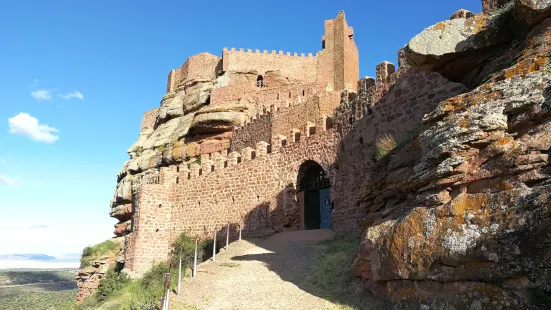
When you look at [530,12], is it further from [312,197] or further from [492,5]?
[312,197]

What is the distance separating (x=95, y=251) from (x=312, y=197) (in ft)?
41.7

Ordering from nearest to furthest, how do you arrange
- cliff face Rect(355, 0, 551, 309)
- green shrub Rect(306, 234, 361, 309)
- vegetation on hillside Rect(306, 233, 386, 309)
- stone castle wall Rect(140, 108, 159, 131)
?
cliff face Rect(355, 0, 551, 309) < vegetation on hillside Rect(306, 233, 386, 309) < green shrub Rect(306, 234, 361, 309) < stone castle wall Rect(140, 108, 159, 131)

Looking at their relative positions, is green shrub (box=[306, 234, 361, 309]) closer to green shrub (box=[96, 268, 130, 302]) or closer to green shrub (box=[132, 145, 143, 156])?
green shrub (box=[96, 268, 130, 302])

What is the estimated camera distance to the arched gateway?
17.7 meters

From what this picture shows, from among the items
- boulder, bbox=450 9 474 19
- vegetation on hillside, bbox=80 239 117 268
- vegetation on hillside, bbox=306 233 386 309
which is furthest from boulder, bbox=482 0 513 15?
vegetation on hillside, bbox=80 239 117 268

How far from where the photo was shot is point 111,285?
20734mm

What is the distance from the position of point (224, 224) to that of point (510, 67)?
1501cm

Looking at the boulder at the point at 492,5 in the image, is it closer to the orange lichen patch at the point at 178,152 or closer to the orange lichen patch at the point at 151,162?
the orange lichen patch at the point at 178,152

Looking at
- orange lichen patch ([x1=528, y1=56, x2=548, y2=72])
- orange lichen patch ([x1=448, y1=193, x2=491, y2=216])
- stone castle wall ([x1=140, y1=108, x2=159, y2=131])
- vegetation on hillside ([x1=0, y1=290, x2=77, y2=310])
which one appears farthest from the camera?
vegetation on hillside ([x1=0, y1=290, x2=77, y2=310])

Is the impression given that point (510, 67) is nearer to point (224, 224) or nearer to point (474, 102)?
point (474, 102)

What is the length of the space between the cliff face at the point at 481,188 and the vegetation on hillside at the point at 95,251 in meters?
19.1

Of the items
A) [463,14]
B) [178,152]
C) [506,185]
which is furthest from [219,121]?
[506,185]

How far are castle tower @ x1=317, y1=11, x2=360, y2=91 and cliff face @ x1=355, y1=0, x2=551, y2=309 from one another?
2344 centimetres

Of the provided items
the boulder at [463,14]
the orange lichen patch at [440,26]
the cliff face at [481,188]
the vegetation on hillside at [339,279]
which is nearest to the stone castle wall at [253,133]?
the vegetation on hillside at [339,279]
